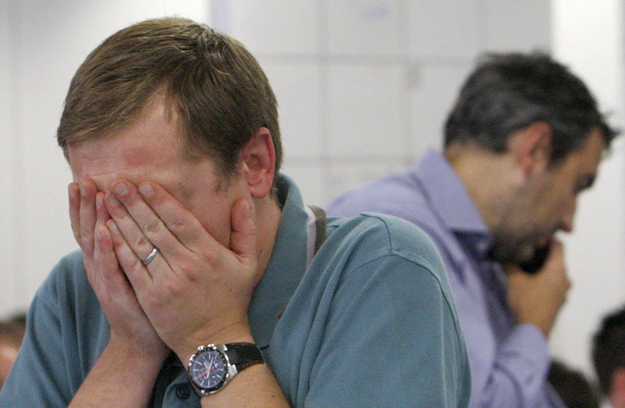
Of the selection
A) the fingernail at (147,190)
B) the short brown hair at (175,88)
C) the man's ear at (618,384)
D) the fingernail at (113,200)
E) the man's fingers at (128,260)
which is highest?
the short brown hair at (175,88)

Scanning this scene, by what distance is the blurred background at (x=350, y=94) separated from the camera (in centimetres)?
229

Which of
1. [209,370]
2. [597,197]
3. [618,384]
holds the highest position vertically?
[209,370]

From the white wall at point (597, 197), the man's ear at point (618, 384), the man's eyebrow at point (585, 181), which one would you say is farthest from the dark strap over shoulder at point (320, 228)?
the white wall at point (597, 197)

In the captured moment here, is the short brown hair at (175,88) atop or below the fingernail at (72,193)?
atop

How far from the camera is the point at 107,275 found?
0.95 m

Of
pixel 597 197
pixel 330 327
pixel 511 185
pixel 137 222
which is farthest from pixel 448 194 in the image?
pixel 597 197

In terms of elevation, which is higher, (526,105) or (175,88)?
(175,88)

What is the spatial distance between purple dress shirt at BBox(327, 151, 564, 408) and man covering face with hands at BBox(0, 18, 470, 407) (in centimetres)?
55

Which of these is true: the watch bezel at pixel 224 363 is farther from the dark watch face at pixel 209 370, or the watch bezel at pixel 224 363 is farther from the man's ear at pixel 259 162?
the man's ear at pixel 259 162

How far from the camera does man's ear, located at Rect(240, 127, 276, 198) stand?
101 cm

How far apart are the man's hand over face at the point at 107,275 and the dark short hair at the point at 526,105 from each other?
1.24 metres

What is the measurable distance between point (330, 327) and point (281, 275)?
0.14 m

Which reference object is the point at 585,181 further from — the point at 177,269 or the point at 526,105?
the point at 177,269

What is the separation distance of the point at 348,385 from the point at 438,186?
3.53 feet
